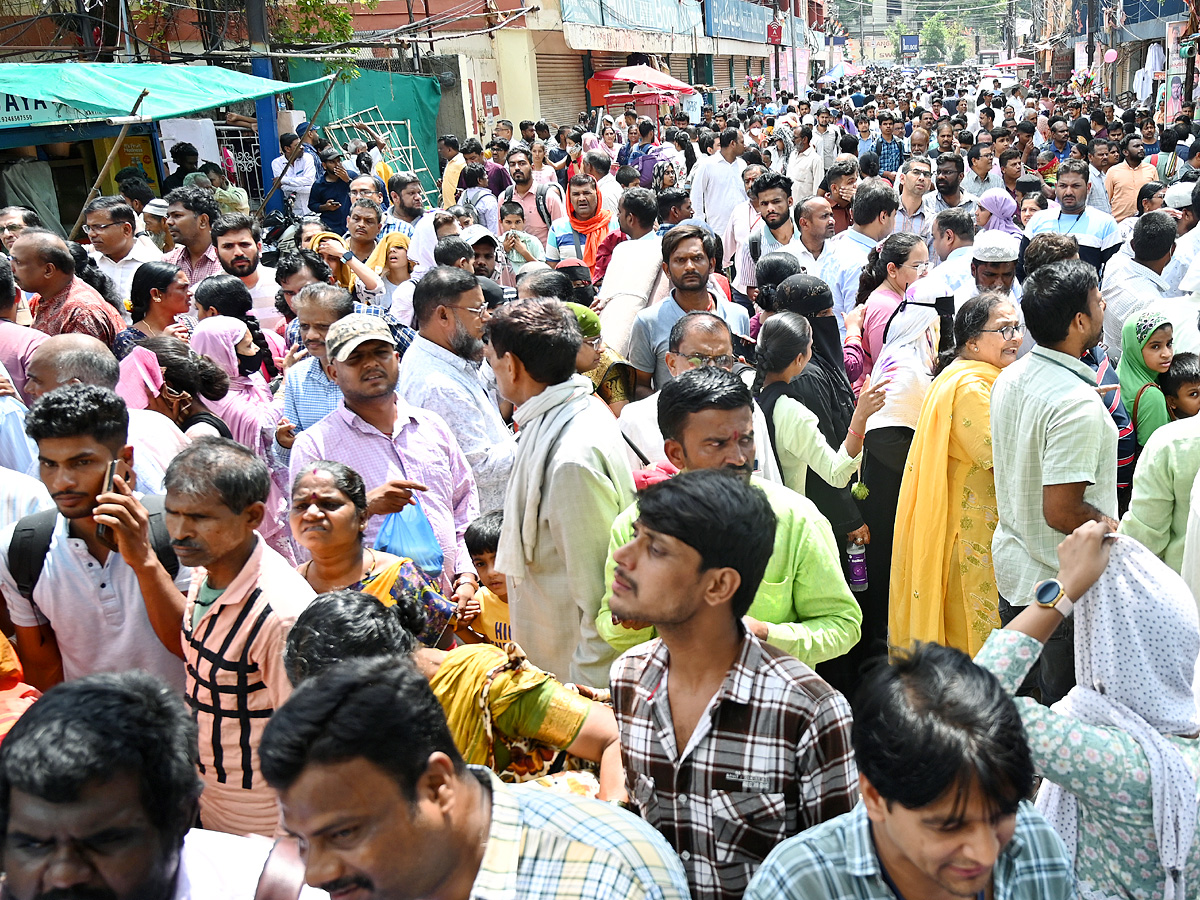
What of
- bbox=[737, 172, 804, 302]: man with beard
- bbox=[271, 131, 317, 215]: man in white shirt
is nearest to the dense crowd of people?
bbox=[737, 172, 804, 302]: man with beard

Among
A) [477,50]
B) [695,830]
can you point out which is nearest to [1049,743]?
[695,830]

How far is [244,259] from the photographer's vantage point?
583 cm

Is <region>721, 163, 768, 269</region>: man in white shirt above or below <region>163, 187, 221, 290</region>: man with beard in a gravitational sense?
below

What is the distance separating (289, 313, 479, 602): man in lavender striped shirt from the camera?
141 inches

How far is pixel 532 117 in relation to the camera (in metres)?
23.0

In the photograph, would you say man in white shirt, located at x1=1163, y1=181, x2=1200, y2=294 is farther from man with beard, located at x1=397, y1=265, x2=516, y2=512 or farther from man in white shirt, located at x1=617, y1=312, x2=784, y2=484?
man with beard, located at x1=397, y1=265, x2=516, y2=512

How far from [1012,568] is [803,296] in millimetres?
1775

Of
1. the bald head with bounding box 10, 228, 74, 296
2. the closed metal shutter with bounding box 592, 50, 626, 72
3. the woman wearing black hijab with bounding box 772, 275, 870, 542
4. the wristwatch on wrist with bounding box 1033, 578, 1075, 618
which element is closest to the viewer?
the wristwatch on wrist with bounding box 1033, 578, 1075, 618

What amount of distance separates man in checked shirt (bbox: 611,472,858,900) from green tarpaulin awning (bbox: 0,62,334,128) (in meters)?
6.76

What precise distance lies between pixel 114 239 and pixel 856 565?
4.89 m

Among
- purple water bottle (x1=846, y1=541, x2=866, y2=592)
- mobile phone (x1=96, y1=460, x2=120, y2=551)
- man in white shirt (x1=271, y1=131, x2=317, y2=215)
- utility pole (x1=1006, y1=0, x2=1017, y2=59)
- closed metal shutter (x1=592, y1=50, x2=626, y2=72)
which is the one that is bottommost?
purple water bottle (x1=846, y1=541, x2=866, y2=592)

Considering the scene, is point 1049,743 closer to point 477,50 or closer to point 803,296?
point 803,296

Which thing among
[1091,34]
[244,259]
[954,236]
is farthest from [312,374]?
[1091,34]

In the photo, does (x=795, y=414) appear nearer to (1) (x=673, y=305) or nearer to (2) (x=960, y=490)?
(2) (x=960, y=490)
